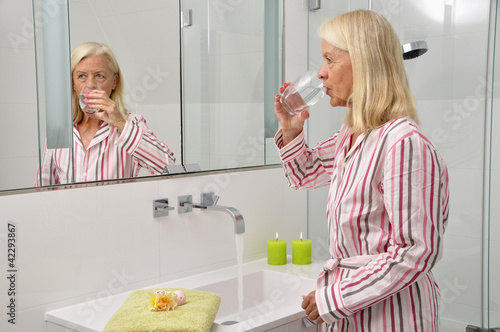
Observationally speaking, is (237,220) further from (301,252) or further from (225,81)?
(225,81)

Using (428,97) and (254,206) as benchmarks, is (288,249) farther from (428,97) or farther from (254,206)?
(428,97)

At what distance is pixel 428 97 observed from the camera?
6.37 ft

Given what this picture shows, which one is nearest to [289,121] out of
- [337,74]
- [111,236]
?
[337,74]

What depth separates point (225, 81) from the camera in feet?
6.91

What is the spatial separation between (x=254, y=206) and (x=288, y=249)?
29 centimetres

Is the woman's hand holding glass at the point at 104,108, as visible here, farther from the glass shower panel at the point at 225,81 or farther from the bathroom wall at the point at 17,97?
the glass shower panel at the point at 225,81

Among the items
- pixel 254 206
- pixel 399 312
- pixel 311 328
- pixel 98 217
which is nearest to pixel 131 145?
pixel 98 217

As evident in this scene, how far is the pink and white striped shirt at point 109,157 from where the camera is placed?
5.16ft

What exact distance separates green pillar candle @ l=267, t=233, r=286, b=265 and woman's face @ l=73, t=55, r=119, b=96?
83cm

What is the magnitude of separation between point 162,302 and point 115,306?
0.72 ft

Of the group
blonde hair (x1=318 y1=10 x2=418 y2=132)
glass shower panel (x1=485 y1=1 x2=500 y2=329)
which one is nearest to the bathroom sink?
glass shower panel (x1=485 y1=1 x2=500 y2=329)

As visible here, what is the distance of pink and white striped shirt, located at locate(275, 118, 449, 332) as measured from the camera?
114 centimetres

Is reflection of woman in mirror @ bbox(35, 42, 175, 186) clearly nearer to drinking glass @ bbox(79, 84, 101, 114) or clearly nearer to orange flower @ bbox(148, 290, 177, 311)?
drinking glass @ bbox(79, 84, 101, 114)

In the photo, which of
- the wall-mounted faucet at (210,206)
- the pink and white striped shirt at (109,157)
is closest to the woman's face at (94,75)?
the pink and white striped shirt at (109,157)
